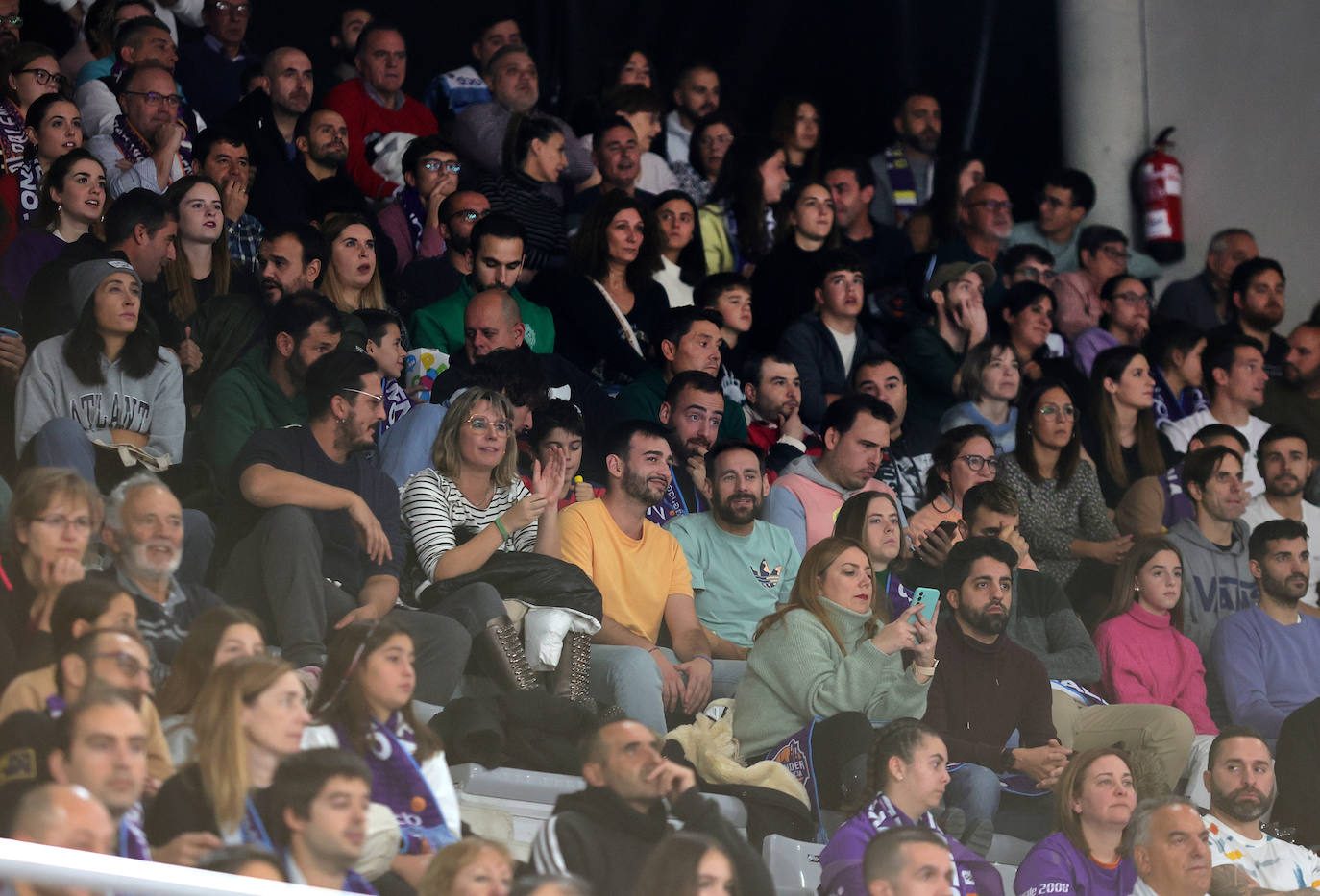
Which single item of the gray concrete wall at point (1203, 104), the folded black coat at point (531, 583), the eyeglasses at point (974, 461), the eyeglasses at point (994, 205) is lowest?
the folded black coat at point (531, 583)

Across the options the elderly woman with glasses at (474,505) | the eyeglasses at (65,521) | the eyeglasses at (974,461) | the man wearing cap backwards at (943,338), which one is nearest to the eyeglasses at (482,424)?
the elderly woman with glasses at (474,505)

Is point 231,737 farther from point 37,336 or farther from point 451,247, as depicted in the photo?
point 451,247

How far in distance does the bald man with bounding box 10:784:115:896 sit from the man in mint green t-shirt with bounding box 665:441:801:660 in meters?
1.68

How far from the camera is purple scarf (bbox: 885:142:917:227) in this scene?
6.67 m

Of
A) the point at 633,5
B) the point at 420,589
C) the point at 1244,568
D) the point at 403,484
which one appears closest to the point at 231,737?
the point at 420,589

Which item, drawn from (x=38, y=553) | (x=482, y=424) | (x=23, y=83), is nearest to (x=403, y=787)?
(x=38, y=553)

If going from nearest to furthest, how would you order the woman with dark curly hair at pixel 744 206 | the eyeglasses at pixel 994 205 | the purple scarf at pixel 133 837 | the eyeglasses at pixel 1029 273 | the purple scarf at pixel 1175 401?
the purple scarf at pixel 133 837
the purple scarf at pixel 1175 401
the woman with dark curly hair at pixel 744 206
the eyeglasses at pixel 1029 273
the eyeglasses at pixel 994 205

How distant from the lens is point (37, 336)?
3.94 m

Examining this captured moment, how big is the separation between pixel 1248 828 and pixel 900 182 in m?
3.25

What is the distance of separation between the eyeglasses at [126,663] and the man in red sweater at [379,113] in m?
2.68

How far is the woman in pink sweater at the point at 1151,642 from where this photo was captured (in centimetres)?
442

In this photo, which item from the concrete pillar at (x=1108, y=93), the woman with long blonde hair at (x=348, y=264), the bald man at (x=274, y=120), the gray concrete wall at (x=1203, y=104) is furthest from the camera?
the concrete pillar at (x=1108, y=93)

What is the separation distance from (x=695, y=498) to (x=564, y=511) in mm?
543

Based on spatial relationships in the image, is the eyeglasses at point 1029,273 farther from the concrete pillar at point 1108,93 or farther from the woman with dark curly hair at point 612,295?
the woman with dark curly hair at point 612,295
